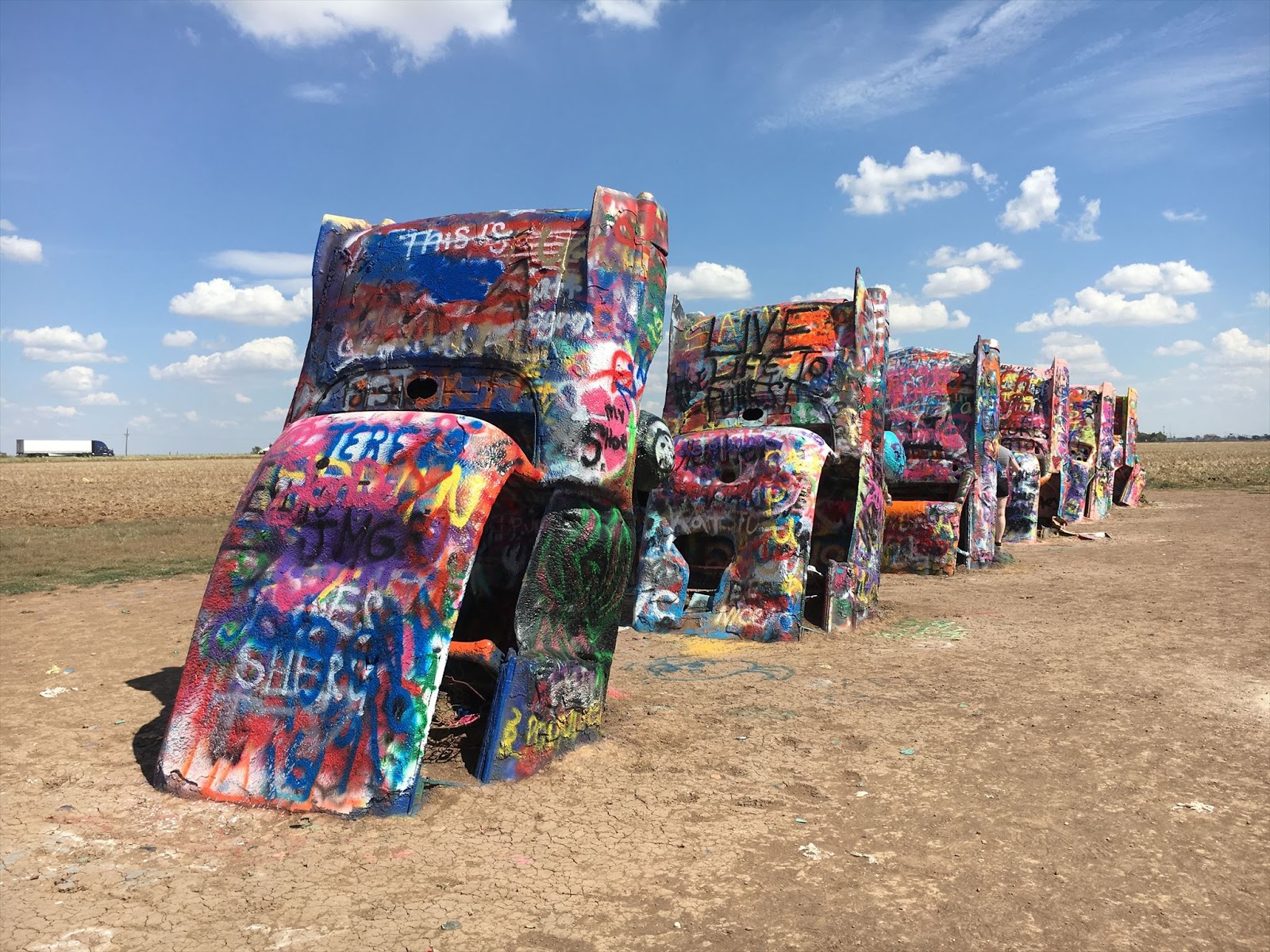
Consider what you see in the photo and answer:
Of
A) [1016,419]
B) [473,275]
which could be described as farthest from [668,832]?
[1016,419]

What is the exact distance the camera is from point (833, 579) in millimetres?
8469

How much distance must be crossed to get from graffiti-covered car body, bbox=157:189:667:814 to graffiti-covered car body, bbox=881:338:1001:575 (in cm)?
816

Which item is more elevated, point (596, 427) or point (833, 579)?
point (596, 427)

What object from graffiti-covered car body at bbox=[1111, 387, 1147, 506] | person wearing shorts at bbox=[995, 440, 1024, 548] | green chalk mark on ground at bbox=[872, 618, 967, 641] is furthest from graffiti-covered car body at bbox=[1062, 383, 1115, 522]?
green chalk mark on ground at bbox=[872, 618, 967, 641]

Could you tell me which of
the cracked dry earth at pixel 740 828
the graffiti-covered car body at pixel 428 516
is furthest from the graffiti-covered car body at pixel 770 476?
the graffiti-covered car body at pixel 428 516

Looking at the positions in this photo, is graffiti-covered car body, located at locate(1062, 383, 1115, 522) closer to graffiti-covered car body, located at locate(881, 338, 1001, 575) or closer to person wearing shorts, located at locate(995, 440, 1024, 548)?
person wearing shorts, located at locate(995, 440, 1024, 548)

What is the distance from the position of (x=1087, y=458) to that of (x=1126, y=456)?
203 inches

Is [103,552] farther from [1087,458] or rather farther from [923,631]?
[1087,458]

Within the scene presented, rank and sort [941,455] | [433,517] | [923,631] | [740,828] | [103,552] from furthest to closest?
[103,552] → [941,455] → [923,631] → [433,517] → [740,828]

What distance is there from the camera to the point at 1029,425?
17.2m

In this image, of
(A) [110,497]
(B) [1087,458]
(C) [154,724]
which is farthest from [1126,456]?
(A) [110,497]

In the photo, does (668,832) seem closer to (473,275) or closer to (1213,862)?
(1213,862)

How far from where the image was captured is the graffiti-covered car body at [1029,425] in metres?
16.9

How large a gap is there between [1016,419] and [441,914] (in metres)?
16.3
